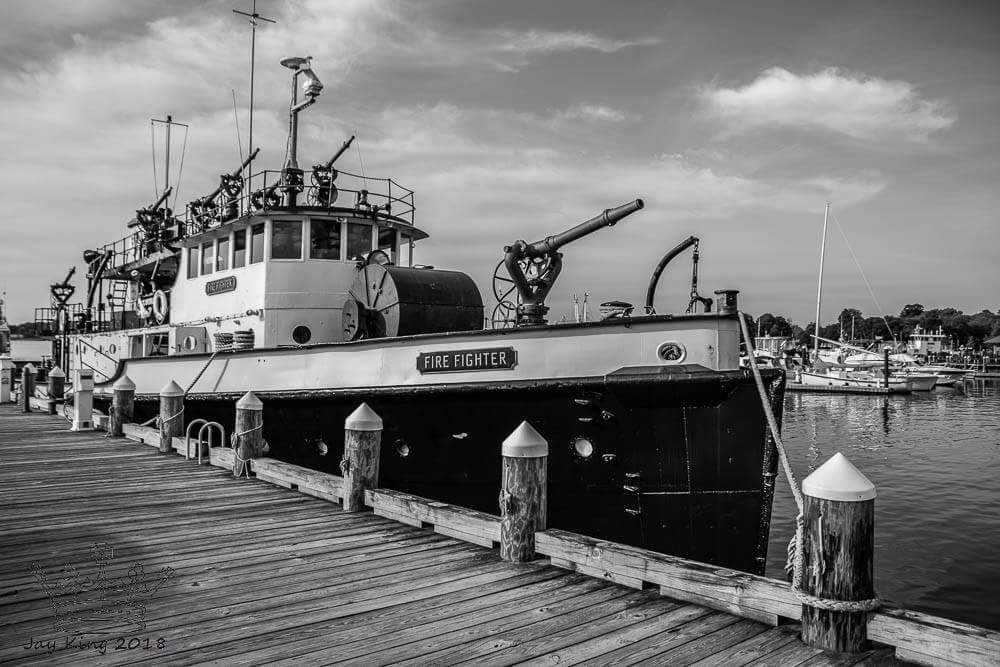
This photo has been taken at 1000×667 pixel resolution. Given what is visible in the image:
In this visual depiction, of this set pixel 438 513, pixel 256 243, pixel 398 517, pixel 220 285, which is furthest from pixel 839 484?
pixel 220 285

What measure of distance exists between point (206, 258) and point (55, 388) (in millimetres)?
7980

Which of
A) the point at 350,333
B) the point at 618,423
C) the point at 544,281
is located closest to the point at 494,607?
the point at 618,423

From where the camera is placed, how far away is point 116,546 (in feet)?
17.9

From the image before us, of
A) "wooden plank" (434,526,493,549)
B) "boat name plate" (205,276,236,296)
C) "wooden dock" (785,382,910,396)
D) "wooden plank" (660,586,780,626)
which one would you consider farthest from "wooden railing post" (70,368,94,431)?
"wooden dock" (785,382,910,396)

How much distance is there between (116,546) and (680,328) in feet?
18.2

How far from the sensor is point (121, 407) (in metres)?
12.2

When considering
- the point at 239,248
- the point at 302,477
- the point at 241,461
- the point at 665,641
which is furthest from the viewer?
the point at 239,248

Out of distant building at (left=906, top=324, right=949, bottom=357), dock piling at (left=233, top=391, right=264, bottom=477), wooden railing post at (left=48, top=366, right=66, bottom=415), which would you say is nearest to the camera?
dock piling at (left=233, top=391, right=264, bottom=477)

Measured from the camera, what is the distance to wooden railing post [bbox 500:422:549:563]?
5.02 m

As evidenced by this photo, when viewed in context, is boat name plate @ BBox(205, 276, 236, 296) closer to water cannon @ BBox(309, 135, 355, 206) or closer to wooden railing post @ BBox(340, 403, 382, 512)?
water cannon @ BBox(309, 135, 355, 206)

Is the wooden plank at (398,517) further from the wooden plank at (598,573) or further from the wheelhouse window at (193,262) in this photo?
the wheelhouse window at (193,262)

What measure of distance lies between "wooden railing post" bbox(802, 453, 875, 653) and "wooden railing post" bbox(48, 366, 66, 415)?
18572 millimetres

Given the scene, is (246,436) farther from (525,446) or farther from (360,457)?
(525,446)

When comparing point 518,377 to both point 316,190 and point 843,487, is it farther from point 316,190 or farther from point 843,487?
point 316,190
